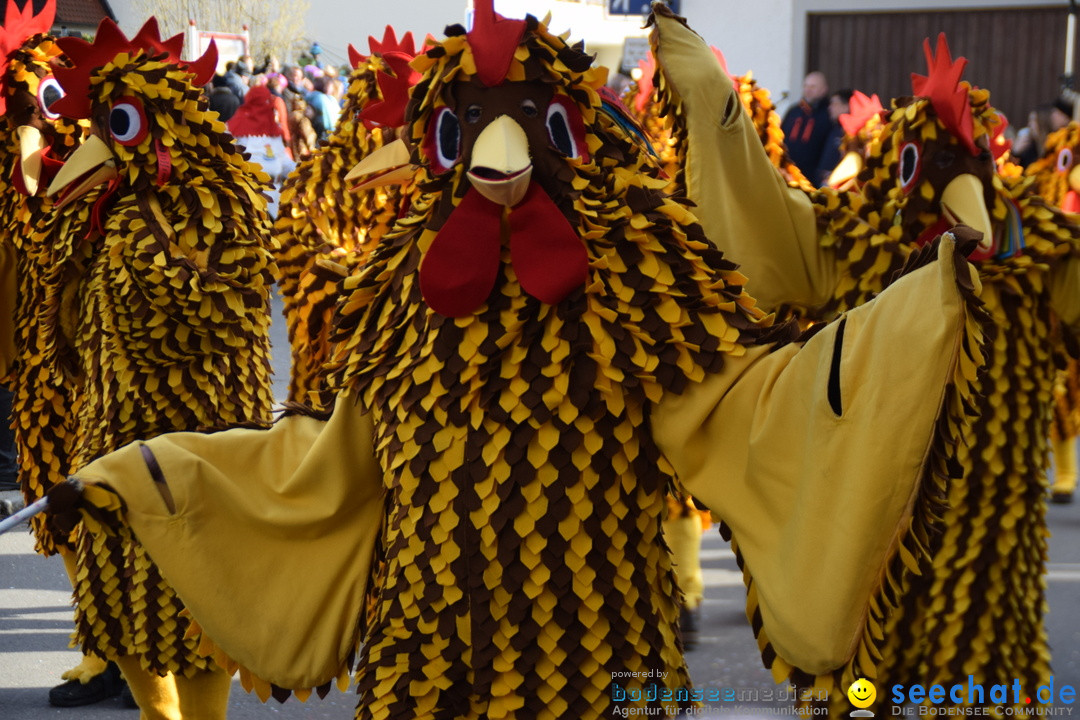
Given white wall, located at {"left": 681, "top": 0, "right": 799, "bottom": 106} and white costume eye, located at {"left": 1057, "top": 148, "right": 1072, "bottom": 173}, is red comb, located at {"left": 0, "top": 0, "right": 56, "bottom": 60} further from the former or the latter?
white wall, located at {"left": 681, "top": 0, "right": 799, "bottom": 106}

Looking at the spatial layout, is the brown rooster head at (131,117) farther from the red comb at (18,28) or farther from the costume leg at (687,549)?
the costume leg at (687,549)

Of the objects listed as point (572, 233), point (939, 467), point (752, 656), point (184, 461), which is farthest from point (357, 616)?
point (752, 656)

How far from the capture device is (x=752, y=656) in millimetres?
4309

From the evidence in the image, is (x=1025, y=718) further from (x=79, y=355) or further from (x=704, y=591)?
(x=79, y=355)

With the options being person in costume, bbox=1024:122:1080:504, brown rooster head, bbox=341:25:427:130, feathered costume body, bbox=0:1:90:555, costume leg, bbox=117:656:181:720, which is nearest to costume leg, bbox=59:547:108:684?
feathered costume body, bbox=0:1:90:555

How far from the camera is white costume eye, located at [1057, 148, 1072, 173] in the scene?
6262 mm

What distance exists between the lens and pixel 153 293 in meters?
3.02

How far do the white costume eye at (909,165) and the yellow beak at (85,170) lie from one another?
1.97 meters

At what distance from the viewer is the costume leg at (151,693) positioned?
3.15 meters

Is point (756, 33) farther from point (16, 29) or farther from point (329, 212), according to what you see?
point (16, 29)

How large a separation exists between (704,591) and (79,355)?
8.80 feet

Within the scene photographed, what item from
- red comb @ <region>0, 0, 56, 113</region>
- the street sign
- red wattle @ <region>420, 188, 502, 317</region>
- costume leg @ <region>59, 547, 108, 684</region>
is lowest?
costume leg @ <region>59, 547, 108, 684</region>

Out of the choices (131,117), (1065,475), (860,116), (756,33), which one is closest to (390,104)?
(131,117)

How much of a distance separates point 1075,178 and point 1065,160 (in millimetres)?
127
